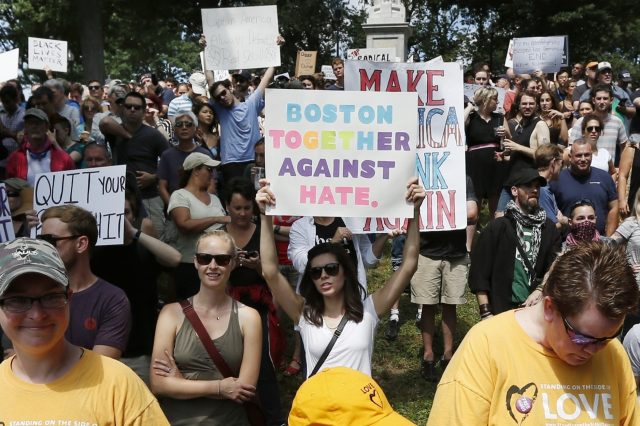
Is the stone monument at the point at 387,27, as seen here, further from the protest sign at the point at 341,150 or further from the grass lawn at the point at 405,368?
the protest sign at the point at 341,150

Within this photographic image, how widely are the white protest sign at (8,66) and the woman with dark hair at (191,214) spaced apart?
561 cm

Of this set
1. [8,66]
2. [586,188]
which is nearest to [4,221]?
[586,188]

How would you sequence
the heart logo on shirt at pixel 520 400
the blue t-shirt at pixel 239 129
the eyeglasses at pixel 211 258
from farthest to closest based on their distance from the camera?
the blue t-shirt at pixel 239 129 < the eyeglasses at pixel 211 258 < the heart logo on shirt at pixel 520 400

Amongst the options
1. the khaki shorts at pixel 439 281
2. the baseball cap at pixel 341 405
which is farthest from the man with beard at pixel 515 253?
the baseball cap at pixel 341 405

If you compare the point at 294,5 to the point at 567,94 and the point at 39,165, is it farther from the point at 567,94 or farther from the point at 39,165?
the point at 39,165

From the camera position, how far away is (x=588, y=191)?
24.8 feet

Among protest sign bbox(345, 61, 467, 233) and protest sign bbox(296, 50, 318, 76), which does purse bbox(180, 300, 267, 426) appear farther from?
protest sign bbox(296, 50, 318, 76)

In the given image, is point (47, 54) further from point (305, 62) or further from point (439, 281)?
point (439, 281)

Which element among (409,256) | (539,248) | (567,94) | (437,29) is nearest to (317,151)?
(409,256)

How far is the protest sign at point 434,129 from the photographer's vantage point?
5293mm

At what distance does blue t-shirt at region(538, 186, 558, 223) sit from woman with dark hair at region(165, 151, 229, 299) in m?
2.93

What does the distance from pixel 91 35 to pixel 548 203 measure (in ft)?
74.8

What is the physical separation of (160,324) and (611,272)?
2.54 m

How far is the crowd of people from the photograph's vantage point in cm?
235
